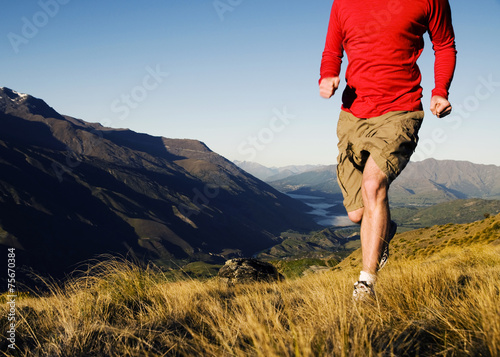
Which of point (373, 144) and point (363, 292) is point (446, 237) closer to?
point (373, 144)

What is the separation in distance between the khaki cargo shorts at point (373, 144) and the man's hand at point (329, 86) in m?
0.29

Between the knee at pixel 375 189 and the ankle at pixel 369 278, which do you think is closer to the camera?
the ankle at pixel 369 278

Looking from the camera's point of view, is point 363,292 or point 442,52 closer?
point 363,292

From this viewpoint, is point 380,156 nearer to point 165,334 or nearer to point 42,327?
point 165,334

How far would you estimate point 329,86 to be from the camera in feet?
9.49

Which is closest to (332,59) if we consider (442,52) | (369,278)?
(442,52)

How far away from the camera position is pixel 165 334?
6.47 ft

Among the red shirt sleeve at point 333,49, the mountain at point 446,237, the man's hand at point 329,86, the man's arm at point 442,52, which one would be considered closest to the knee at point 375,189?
the man's arm at point 442,52

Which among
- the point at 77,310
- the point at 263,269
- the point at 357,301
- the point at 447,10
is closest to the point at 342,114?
the point at 447,10

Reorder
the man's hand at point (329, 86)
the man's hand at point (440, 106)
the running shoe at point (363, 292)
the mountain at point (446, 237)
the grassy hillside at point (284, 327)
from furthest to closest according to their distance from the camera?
the mountain at point (446, 237) → the man's hand at point (329, 86) → the man's hand at point (440, 106) → the running shoe at point (363, 292) → the grassy hillside at point (284, 327)

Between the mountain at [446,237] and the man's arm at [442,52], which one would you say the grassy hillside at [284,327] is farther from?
the mountain at [446,237]

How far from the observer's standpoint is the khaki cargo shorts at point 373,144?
2451 millimetres

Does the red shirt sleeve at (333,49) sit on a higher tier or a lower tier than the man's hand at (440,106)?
higher

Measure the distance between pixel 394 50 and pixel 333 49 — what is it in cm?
60
